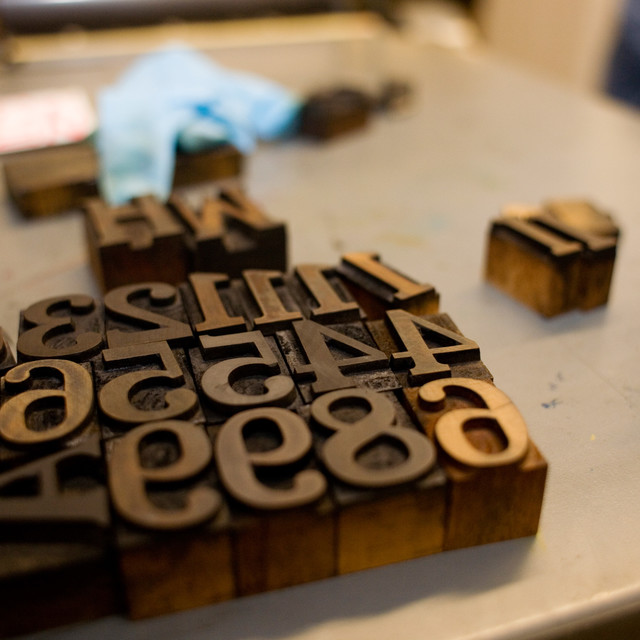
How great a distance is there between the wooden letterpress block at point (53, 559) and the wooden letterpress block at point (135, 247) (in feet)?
1.44

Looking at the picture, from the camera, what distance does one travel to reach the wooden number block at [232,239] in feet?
3.10

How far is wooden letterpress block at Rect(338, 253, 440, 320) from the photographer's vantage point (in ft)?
2.67

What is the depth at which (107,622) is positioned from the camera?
0.55 meters

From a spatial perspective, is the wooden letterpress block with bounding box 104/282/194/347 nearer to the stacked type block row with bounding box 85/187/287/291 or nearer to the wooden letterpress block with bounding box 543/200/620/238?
the stacked type block row with bounding box 85/187/287/291

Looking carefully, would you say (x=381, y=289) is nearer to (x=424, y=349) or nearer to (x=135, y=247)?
(x=424, y=349)

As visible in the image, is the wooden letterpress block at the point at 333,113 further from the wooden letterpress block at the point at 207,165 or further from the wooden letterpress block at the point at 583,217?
the wooden letterpress block at the point at 583,217

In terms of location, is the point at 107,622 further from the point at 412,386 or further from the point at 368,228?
the point at 368,228

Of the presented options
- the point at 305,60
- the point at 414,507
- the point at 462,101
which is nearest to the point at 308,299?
the point at 414,507

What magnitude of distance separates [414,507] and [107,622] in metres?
0.25

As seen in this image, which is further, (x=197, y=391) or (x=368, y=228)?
(x=368, y=228)

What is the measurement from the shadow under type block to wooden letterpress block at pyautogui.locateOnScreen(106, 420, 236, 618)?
2.58 ft

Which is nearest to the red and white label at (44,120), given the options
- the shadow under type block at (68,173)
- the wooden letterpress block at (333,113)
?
the shadow under type block at (68,173)

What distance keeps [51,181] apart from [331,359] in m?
0.79

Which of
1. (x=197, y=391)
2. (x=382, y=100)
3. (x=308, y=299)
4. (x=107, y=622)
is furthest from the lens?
(x=382, y=100)
